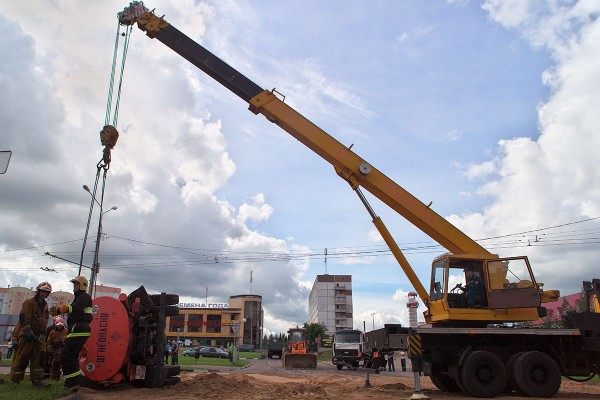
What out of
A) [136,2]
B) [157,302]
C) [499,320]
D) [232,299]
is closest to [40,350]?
[157,302]

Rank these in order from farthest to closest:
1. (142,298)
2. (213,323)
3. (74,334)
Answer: (213,323) → (142,298) → (74,334)

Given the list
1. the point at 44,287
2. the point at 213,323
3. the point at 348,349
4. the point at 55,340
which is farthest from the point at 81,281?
the point at 213,323

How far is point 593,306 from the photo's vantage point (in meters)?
11.2

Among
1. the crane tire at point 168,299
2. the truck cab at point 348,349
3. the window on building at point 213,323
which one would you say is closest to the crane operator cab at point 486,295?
the crane tire at point 168,299

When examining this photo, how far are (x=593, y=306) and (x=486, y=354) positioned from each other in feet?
11.4

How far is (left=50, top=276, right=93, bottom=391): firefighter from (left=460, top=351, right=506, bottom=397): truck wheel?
24.3 ft

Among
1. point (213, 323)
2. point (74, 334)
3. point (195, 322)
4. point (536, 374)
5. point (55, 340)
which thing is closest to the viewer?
point (74, 334)

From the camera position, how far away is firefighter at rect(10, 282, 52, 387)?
814 centimetres

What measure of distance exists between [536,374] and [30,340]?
9959mm

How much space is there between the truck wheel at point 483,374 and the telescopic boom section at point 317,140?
8.30 ft

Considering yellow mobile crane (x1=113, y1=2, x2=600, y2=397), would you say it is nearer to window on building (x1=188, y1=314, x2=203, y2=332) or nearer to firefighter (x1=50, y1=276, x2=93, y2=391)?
firefighter (x1=50, y1=276, x2=93, y2=391)

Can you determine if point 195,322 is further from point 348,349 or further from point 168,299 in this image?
point 168,299

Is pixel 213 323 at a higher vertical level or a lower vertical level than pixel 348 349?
higher

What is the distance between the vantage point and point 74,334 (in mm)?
7793
